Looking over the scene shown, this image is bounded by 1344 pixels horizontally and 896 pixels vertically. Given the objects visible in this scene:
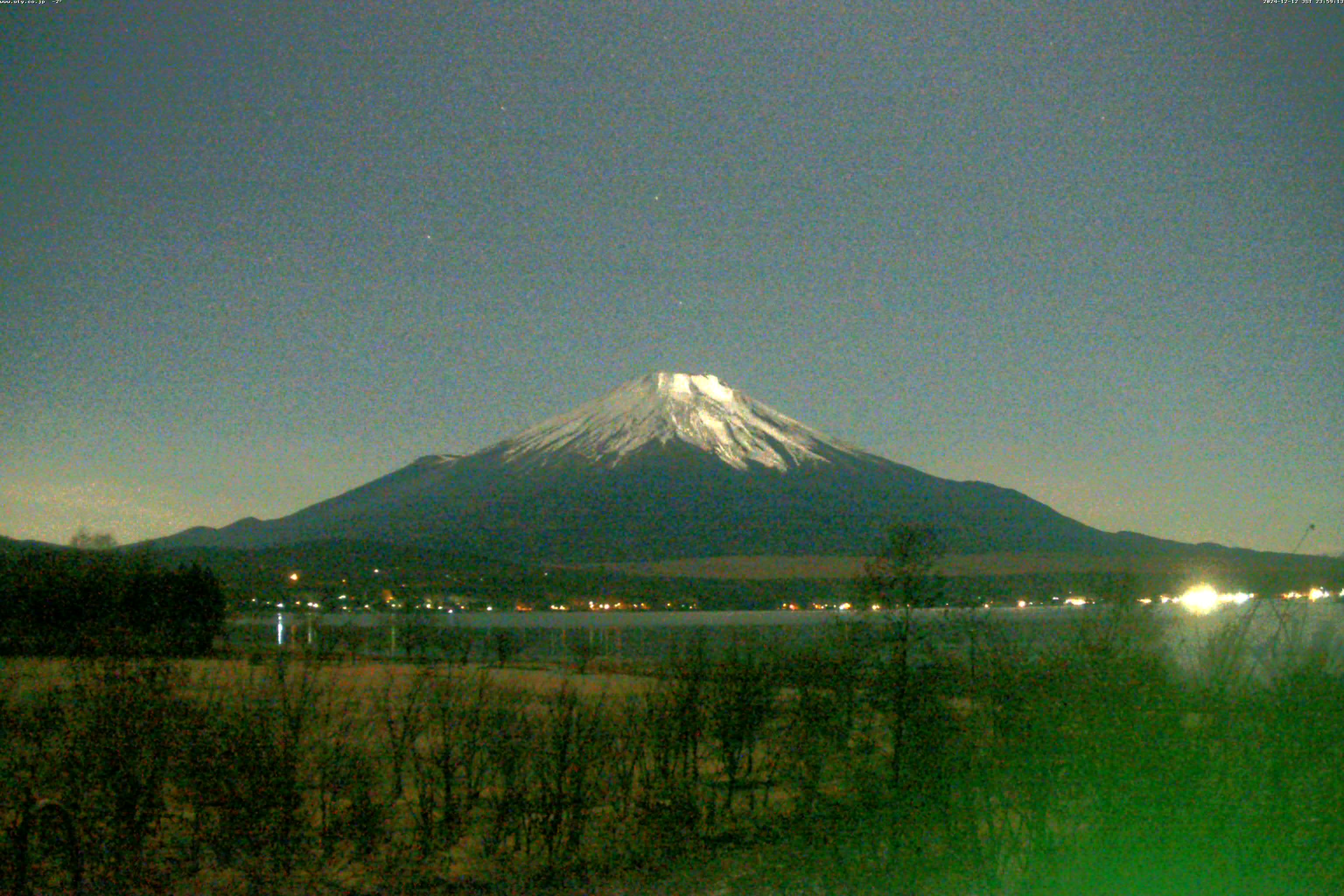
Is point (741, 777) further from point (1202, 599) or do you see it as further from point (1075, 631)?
point (1075, 631)

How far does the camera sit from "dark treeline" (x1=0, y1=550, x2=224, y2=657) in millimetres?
23719

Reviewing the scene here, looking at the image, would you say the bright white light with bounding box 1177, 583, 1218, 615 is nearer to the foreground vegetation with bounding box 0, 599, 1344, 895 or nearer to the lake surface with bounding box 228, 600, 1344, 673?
the lake surface with bounding box 228, 600, 1344, 673

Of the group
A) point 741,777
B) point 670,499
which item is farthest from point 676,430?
point 741,777

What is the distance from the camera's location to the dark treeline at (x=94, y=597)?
77.8 feet

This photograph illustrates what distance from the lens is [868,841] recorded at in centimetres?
631

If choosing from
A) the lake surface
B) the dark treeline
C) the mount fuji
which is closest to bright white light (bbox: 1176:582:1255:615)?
the lake surface

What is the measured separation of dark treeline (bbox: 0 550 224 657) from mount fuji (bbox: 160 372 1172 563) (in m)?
53.6

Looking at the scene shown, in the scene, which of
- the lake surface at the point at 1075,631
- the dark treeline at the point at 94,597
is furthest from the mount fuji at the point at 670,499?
the lake surface at the point at 1075,631

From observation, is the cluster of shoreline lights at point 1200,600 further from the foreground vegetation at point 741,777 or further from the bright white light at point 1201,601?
the foreground vegetation at point 741,777

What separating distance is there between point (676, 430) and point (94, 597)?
117 meters

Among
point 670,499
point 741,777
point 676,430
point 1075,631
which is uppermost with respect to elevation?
point 676,430

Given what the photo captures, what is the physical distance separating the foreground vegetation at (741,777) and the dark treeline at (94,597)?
9339 millimetres

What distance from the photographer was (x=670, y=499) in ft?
400

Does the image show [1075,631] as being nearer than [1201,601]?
Yes
